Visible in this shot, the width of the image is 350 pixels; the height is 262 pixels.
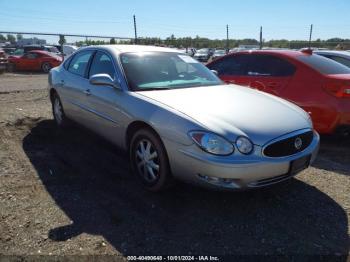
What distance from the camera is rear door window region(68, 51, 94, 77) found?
210 inches

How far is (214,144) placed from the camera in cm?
327

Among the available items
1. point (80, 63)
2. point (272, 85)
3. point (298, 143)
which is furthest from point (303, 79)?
point (80, 63)

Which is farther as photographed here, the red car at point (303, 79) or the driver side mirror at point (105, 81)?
the red car at point (303, 79)

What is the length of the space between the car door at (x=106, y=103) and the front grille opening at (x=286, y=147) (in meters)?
1.68

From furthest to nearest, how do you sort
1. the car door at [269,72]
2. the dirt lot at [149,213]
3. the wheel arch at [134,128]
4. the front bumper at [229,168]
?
the car door at [269,72] < the wheel arch at [134,128] < the front bumper at [229,168] < the dirt lot at [149,213]

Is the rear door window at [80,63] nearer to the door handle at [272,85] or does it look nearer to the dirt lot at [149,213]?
the dirt lot at [149,213]

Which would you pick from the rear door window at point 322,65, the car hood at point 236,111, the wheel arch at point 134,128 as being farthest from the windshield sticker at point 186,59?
the rear door window at point 322,65

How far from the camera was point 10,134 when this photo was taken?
6.11 meters

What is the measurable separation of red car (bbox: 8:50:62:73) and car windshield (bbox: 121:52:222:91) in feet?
56.2

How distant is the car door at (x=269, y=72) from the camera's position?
593cm

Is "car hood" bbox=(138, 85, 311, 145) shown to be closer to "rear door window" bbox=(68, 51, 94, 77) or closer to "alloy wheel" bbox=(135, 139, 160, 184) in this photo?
"alloy wheel" bbox=(135, 139, 160, 184)

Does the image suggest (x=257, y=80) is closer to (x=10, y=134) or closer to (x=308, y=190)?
(x=308, y=190)

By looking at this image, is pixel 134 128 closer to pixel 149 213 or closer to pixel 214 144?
pixel 149 213

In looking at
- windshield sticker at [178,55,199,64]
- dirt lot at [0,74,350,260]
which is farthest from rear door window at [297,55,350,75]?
windshield sticker at [178,55,199,64]
